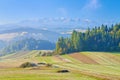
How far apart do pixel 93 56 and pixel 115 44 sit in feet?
140

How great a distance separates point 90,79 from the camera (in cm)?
4947

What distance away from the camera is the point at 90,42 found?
601 feet

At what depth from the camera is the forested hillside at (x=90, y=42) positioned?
176 meters

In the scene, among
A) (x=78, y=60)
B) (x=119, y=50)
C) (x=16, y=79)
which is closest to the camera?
(x=16, y=79)

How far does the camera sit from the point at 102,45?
180m

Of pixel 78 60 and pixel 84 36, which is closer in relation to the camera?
pixel 78 60

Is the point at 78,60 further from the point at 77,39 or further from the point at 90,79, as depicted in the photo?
the point at 90,79

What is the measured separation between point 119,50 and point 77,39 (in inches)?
1053

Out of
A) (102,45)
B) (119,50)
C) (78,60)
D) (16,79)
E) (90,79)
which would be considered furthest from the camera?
(102,45)

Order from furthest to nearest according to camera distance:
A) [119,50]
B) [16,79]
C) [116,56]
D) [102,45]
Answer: [102,45], [119,50], [116,56], [16,79]

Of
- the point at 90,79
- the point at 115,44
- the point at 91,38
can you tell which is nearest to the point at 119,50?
the point at 115,44

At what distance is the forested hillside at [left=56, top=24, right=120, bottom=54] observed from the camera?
577ft

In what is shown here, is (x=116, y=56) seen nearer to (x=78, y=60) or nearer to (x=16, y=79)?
(x=78, y=60)

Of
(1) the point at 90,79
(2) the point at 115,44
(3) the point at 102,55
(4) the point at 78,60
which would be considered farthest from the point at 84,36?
(1) the point at 90,79
